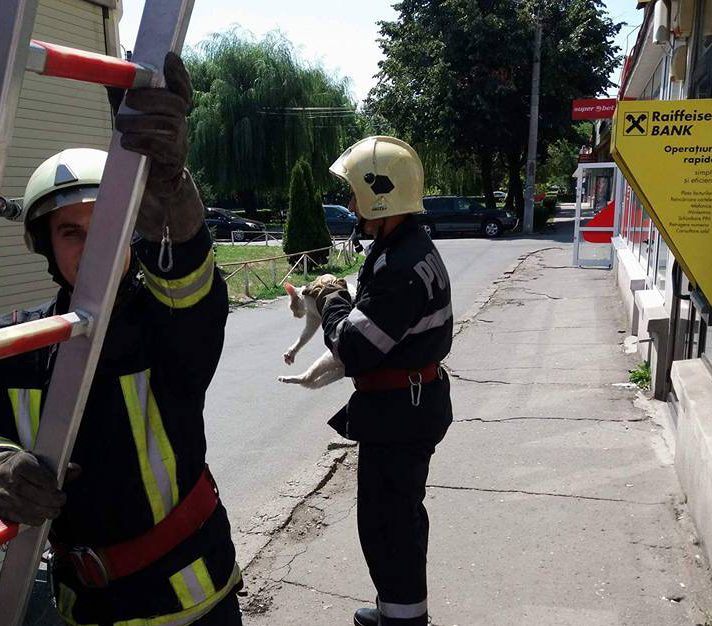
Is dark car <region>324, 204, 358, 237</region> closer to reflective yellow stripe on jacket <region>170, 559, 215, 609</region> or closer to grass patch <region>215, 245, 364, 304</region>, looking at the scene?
grass patch <region>215, 245, 364, 304</region>

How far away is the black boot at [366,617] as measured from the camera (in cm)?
316

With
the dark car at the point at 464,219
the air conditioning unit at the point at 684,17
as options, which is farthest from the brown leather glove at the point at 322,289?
the dark car at the point at 464,219

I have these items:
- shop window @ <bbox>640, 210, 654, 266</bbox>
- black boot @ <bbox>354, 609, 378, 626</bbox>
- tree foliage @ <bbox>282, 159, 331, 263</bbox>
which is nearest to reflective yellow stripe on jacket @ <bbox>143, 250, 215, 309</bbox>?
black boot @ <bbox>354, 609, 378, 626</bbox>

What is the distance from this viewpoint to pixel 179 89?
1.21 meters

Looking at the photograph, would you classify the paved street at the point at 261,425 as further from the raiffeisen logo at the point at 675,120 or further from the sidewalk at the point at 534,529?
the raiffeisen logo at the point at 675,120

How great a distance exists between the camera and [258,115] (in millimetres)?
32969

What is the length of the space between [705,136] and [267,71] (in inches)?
1231

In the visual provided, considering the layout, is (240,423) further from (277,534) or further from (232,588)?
(232,588)

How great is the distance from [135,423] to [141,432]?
25 mm

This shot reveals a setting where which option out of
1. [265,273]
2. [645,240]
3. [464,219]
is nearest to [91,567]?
[645,240]

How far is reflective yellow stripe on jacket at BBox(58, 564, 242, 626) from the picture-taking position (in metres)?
1.70

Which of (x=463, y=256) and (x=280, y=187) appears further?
(x=280, y=187)

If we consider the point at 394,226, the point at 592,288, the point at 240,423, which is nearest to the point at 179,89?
the point at 394,226

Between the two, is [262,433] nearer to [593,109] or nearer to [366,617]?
[366,617]
